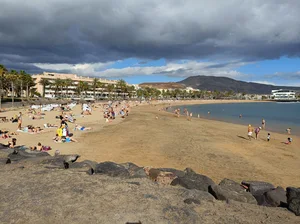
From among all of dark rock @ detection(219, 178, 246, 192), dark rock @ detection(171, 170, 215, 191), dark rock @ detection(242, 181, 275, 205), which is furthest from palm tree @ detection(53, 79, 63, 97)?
dark rock @ detection(242, 181, 275, 205)

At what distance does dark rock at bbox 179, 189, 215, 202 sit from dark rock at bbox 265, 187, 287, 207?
1596mm

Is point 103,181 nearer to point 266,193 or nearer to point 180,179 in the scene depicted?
point 180,179

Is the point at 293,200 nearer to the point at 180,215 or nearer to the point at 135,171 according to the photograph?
the point at 180,215

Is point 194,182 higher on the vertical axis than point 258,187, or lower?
higher

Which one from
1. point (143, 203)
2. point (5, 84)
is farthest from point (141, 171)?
point (5, 84)

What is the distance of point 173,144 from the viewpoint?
16.6m

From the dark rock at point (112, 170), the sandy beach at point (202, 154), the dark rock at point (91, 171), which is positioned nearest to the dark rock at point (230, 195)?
the dark rock at point (112, 170)

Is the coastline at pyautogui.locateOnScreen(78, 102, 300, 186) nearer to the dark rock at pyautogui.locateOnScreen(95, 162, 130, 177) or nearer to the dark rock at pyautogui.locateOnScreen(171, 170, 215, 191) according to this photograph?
the dark rock at pyautogui.locateOnScreen(171, 170, 215, 191)

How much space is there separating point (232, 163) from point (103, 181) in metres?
7.49

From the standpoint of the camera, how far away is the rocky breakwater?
5.16 metres

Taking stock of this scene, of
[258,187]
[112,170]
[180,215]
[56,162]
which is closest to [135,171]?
[112,170]

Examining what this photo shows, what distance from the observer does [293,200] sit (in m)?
5.75

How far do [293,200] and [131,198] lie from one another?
158 inches

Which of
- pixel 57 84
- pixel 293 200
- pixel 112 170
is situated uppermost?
pixel 57 84
